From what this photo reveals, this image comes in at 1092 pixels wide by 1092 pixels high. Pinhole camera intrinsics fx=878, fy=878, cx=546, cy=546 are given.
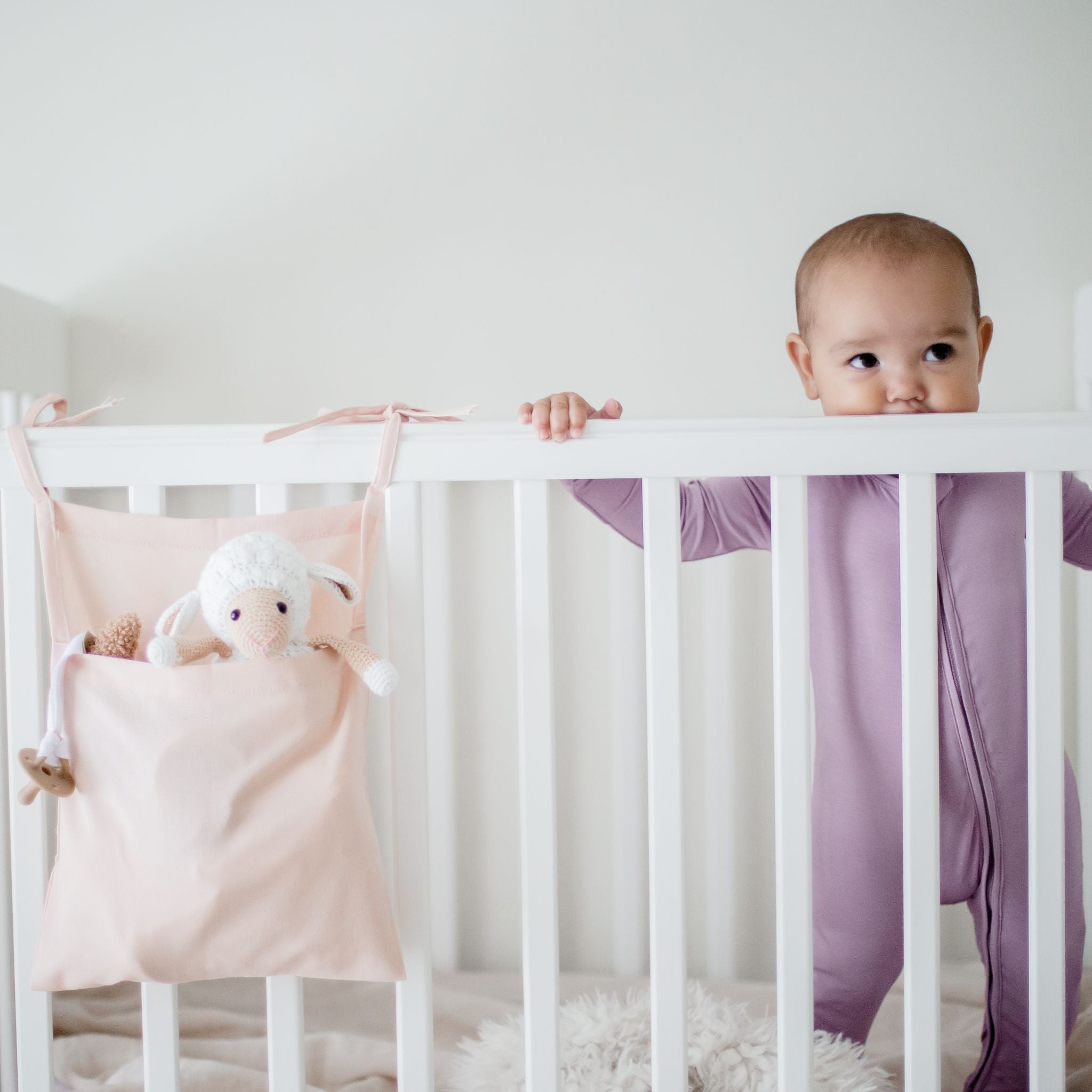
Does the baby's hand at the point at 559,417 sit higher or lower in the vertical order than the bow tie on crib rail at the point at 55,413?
lower

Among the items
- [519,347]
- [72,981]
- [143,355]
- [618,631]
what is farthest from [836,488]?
[143,355]

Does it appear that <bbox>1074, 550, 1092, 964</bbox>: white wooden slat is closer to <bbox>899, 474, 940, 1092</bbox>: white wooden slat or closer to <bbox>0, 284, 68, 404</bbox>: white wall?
<bbox>899, 474, 940, 1092</bbox>: white wooden slat

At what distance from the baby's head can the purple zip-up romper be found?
0.08 meters

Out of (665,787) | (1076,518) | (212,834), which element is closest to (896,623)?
(1076,518)

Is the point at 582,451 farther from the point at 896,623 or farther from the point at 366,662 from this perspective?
the point at 896,623

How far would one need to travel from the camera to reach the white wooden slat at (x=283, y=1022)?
0.71 m

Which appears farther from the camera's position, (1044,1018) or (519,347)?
(519,347)

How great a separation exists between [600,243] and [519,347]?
0.60ft

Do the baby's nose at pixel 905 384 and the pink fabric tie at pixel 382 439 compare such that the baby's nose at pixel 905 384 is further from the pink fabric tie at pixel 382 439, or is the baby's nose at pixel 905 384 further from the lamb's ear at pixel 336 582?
the lamb's ear at pixel 336 582

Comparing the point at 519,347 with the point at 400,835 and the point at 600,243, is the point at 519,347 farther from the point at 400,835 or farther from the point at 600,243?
the point at 400,835

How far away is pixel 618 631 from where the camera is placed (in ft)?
3.98

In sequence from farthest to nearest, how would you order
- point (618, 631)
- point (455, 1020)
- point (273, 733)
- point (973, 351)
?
point (618, 631)
point (455, 1020)
point (973, 351)
point (273, 733)

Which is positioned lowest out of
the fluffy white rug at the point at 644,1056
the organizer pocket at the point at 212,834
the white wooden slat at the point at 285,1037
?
the fluffy white rug at the point at 644,1056

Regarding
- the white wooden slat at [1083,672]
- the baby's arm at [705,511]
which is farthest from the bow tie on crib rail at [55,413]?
the white wooden slat at [1083,672]
